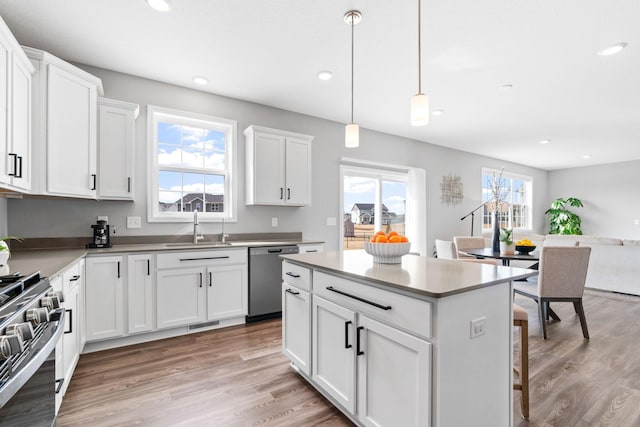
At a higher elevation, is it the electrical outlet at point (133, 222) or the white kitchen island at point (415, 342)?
the electrical outlet at point (133, 222)

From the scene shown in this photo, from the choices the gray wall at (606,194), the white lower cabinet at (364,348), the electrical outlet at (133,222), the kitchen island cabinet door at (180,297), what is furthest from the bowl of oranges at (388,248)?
the gray wall at (606,194)

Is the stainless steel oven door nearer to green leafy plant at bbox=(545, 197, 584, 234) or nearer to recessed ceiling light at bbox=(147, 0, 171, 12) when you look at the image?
recessed ceiling light at bbox=(147, 0, 171, 12)

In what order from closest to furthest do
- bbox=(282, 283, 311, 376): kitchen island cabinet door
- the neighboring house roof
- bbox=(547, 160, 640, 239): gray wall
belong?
bbox=(282, 283, 311, 376): kitchen island cabinet door
the neighboring house roof
bbox=(547, 160, 640, 239): gray wall

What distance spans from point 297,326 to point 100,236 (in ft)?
6.76

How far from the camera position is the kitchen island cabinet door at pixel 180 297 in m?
2.88

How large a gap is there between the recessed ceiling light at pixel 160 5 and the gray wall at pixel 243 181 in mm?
1317

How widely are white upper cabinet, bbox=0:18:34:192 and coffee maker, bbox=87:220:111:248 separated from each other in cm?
76

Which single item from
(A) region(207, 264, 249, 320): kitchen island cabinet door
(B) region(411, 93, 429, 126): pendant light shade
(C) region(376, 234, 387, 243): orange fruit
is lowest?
(A) region(207, 264, 249, 320): kitchen island cabinet door

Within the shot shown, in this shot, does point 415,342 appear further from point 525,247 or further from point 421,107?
point 525,247

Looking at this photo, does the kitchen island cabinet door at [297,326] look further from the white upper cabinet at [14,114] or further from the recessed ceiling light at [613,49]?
the recessed ceiling light at [613,49]

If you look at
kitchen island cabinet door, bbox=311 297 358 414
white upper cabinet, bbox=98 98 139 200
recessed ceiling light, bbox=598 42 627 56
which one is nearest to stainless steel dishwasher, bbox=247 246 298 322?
white upper cabinet, bbox=98 98 139 200

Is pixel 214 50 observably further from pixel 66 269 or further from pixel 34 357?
pixel 34 357

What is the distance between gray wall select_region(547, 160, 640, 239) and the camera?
7.70 meters

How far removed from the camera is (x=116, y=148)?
2900mm
